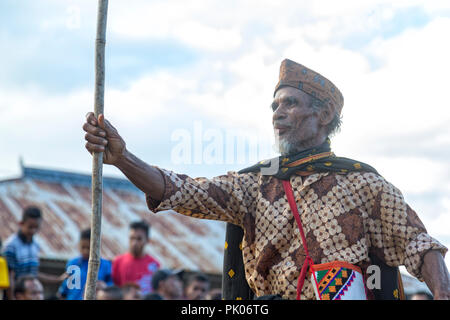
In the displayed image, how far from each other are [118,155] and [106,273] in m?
5.21

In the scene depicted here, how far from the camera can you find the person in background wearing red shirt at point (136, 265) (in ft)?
30.1

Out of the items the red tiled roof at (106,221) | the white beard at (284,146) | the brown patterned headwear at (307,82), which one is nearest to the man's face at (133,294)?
the white beard at (284,146)

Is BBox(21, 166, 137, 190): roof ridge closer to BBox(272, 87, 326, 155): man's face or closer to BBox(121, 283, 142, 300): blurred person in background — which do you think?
BBox(121, 283, 142, 300): blurred person in background

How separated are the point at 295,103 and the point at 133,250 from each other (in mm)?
5320

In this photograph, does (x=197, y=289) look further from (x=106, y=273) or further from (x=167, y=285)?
(x=106, y=273)

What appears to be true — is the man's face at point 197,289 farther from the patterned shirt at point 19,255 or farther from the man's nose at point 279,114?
the man's nose at point 279,114

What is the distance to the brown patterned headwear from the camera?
4.59 metres

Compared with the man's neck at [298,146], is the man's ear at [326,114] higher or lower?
higher

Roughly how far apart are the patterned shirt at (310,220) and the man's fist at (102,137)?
406 mm

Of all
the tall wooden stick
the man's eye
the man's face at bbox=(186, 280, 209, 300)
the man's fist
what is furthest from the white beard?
the man's face at bbox=(186, 280, 209, 300)

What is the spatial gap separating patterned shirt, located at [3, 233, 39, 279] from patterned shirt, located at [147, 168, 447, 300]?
5.33 m

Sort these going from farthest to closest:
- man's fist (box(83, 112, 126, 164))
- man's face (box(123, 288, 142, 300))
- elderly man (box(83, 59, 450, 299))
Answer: man's face (box(123, 288, 142, 300)) → elderly man (box(83, 59, 450, 299)) → man's fist (box(83, 112, 126, 164))

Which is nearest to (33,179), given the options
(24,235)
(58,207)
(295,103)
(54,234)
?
(58,207)

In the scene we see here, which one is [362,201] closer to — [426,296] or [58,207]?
[426,296]
